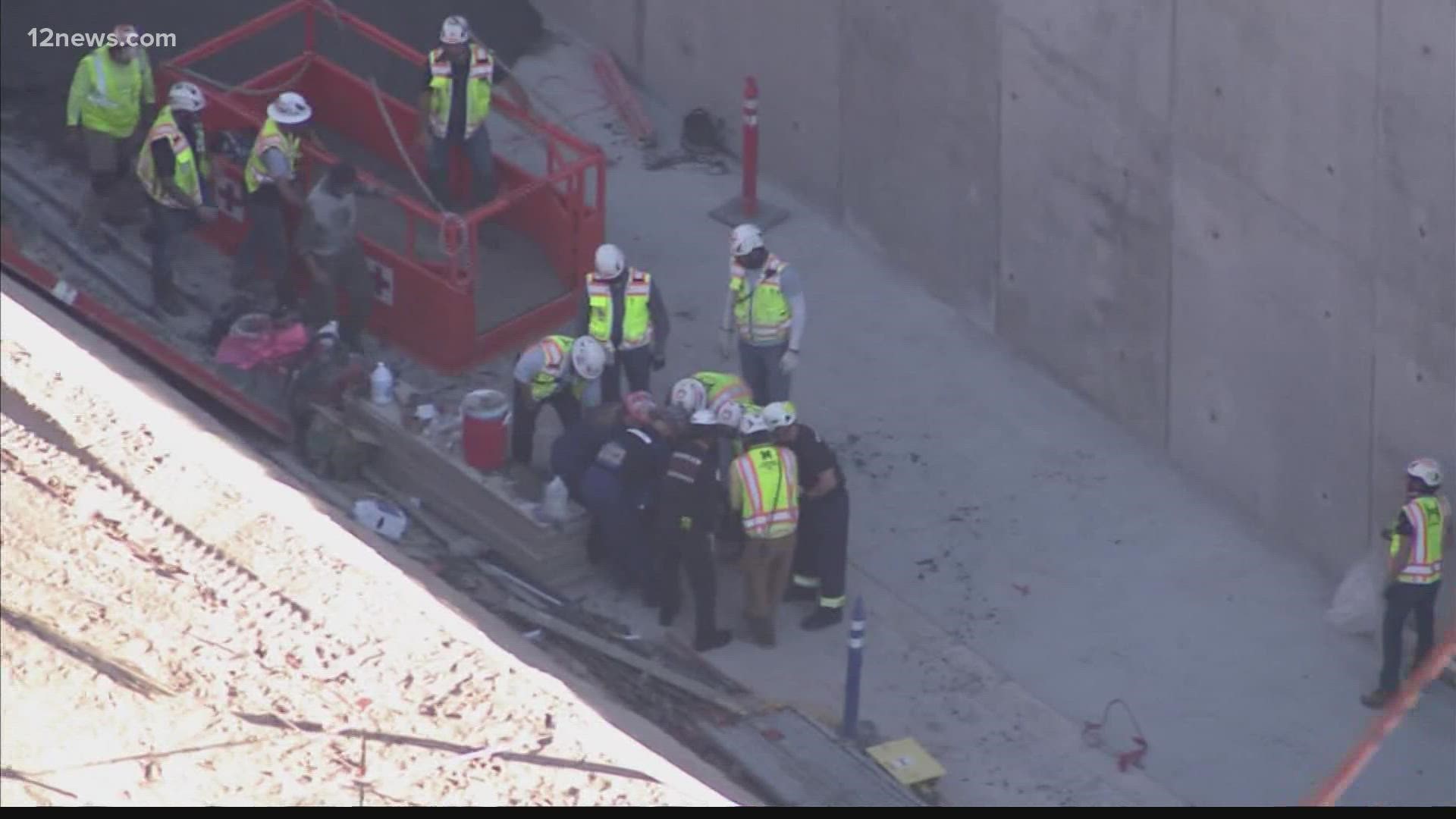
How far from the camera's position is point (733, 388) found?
18375 millimetres

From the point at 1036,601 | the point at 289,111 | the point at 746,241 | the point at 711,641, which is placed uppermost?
the point at 289,111

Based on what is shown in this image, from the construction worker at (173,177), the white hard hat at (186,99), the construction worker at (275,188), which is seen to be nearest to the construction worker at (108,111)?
the construction worker at (173,177)

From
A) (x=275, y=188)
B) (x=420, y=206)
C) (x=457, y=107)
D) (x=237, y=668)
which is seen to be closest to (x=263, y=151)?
(x=275, y=188)

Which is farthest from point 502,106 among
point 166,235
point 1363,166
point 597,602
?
point 1363,166

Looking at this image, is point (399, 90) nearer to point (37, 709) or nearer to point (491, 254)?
point (491, 254)

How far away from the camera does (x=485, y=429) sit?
18.7 metres

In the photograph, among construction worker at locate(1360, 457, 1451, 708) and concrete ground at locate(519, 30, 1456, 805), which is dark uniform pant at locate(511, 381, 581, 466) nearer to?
concrete ground at locate(519, 30, 1456, 805)

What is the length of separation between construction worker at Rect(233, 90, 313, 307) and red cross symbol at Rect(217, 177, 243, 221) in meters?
0.28

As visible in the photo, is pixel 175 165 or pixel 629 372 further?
pixel 175 165

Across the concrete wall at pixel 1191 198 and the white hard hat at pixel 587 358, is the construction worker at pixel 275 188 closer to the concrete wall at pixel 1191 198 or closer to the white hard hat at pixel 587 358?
the white hard hat at pixel 587 358

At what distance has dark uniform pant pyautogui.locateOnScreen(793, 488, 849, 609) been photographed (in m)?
18.0

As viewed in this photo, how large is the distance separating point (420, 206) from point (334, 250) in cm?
63

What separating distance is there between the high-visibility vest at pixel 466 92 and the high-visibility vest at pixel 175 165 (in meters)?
1.62

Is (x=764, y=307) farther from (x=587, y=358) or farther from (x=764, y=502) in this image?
(x=764, y=502)
